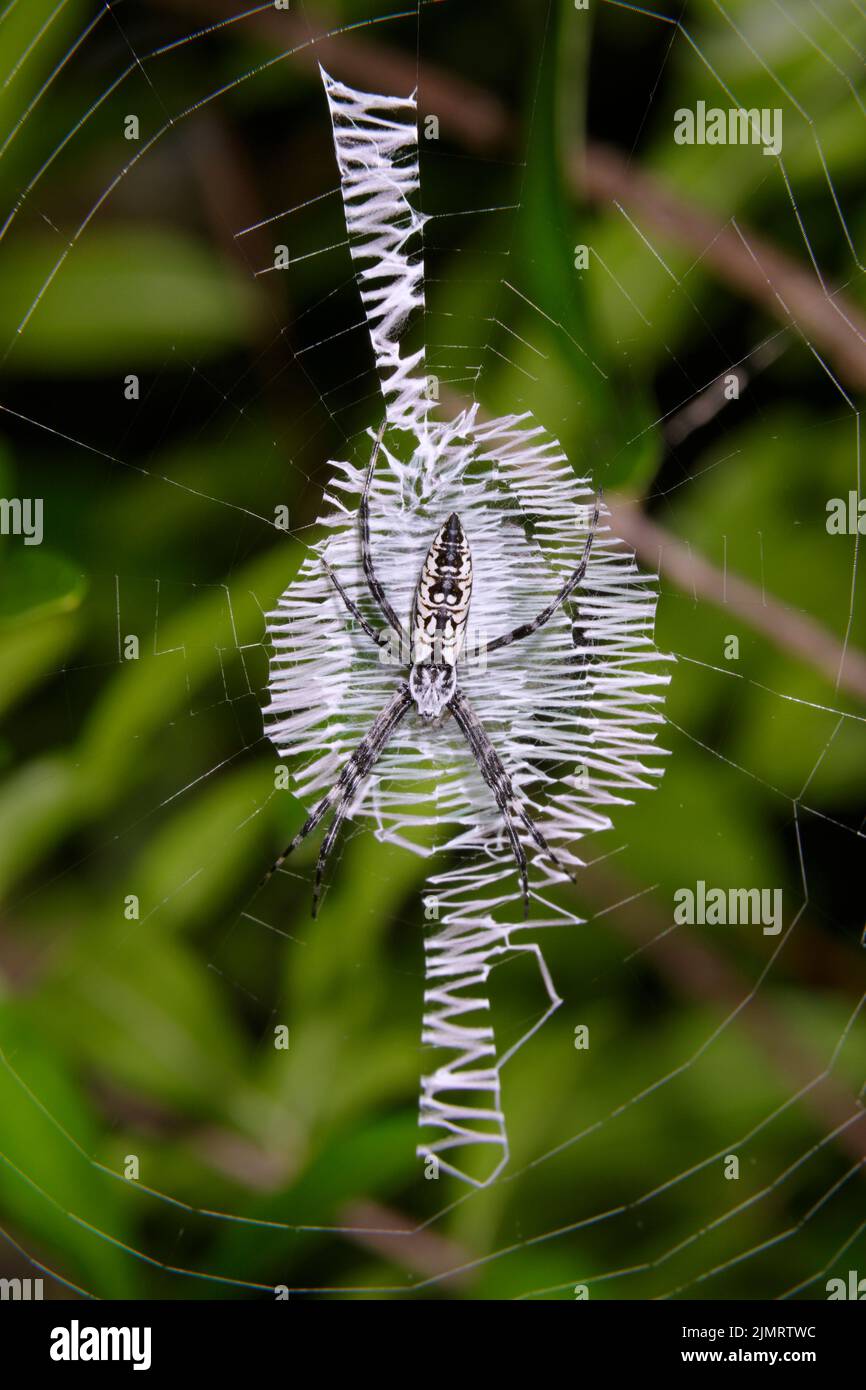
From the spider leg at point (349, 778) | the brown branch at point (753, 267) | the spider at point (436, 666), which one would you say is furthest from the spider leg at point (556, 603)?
the brown branch at point (753, 267)

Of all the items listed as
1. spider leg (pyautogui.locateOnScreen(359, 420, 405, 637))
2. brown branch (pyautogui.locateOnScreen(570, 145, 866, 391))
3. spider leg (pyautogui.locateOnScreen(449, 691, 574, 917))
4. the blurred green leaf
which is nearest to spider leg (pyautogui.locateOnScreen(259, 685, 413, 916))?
spider leg (pyautogui.locateOnScreen(449, 691, 574, 917))

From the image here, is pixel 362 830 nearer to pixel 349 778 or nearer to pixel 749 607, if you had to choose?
pixel 349 778

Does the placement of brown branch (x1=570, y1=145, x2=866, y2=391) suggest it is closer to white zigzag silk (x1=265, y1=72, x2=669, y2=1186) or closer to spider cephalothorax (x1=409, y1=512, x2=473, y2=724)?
white zigzag silk (x1=265, y1=72, x2=669, y2=1186)

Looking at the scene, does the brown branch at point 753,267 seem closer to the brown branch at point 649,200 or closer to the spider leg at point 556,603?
the brown branch at point 649,200

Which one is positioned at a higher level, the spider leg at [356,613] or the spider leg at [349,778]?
the spider leg at [356,613]
